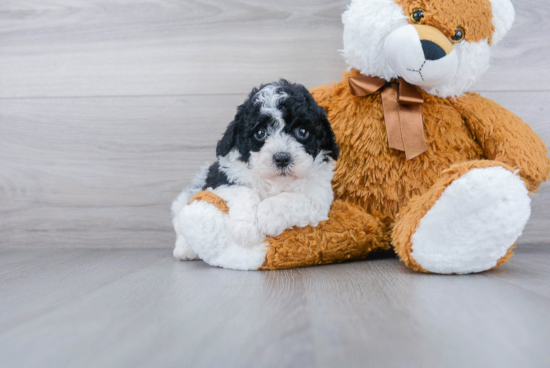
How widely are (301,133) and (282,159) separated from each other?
86 millimetres

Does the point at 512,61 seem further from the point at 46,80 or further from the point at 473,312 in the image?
the point at 46,80

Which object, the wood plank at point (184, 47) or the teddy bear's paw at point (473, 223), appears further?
the wood plank at point (184, 47)

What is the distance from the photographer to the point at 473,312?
2.05 ft

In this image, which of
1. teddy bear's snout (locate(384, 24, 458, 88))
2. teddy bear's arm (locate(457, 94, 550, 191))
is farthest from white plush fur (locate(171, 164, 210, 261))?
teddy bear's arm (locate(457, 94, 550, 191))

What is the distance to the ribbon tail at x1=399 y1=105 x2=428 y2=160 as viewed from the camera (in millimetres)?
1032

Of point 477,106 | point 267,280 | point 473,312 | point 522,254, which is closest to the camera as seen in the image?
point 473,312

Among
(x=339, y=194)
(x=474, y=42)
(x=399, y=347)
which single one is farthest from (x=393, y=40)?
(x=399, y=347)

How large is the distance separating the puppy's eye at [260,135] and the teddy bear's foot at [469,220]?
37 cm

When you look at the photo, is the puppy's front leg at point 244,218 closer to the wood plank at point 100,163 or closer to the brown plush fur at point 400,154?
the brown plush fur at point 400,154

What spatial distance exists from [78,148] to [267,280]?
95 cm

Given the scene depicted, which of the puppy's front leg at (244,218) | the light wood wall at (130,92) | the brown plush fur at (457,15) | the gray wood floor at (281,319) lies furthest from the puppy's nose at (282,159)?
the light wood wall at (130,92)

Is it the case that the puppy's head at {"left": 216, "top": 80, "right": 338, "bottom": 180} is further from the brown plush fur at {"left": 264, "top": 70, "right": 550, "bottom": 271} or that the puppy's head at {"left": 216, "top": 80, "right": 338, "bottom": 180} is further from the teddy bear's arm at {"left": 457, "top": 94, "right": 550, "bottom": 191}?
the teddy bear's arm at {"left": 457, "top": 94, "right": 550, "bottom": 191}

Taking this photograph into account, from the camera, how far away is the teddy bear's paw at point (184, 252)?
1.17 metres

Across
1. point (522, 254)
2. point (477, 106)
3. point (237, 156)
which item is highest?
point (477, 106)
